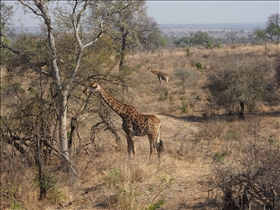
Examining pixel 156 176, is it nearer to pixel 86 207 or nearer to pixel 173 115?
pixel 86 207

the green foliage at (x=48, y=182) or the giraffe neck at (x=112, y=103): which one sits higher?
the giraffe neck at (x=112, y=103)

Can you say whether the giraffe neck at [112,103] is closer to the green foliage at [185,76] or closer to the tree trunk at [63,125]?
the tree trunk at [63,125]

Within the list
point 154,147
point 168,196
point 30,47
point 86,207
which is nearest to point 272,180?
point 168,196

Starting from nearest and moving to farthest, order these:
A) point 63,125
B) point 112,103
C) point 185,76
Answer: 1. point 63,125
2. point 112,103
3. point 185,76

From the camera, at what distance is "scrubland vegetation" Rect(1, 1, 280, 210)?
6.28 m

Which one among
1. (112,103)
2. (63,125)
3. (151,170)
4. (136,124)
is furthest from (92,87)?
(151,170)

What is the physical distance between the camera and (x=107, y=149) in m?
10.9

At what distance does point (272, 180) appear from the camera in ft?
16.8

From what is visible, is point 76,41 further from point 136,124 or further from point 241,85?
point 241,85

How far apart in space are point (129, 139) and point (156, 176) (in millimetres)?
1731

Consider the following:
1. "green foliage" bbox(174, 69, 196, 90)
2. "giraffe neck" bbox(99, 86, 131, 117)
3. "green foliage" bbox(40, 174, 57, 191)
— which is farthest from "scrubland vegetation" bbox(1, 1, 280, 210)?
"green foliage" bbox(174, 69, 196, 90)

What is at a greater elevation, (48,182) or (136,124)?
(136,124)

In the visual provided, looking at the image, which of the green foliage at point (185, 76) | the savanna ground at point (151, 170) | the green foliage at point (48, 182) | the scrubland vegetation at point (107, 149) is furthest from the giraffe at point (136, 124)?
the green foliage at point (185, 76)

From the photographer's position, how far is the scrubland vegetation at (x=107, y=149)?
6.28 meters
